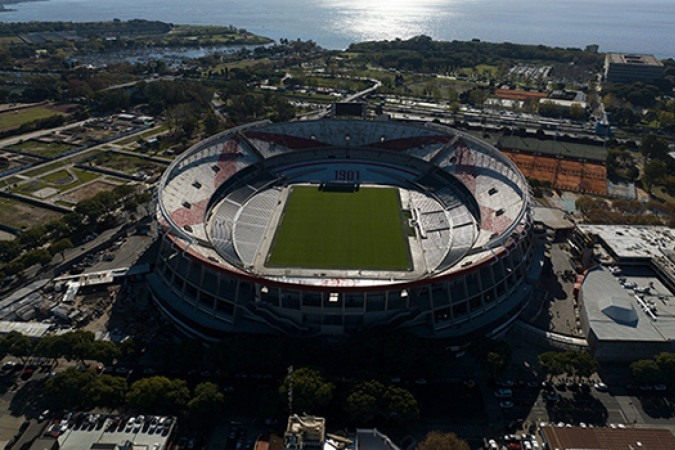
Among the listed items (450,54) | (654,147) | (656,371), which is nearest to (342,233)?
(656,371)

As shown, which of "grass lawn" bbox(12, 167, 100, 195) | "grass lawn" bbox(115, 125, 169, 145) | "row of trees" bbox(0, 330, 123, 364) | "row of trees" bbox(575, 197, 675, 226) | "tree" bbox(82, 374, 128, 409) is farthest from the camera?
"grass lawn" bbox(115, 125, 169, 145)

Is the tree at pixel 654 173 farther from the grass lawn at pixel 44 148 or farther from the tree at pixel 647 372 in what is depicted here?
the grass lawn at pixel 44 148

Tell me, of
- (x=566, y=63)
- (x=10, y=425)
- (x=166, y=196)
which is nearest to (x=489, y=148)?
(x=166, y=196)

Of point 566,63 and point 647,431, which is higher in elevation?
point 566,63

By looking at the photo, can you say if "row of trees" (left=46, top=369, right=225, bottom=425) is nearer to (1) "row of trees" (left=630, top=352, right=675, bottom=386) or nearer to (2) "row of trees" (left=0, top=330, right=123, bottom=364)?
(2) "row of trees" (left=0, top=330, right=123, bottom=364)

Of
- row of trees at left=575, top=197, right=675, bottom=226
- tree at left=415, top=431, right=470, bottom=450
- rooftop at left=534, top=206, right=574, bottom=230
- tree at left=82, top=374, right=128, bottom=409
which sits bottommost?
tree at left=82, top=374, right=128, bottom=409

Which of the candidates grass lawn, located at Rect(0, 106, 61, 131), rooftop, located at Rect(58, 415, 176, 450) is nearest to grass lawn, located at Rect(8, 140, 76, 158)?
grass lawn, located at Rect(0, 106, 61, 131)

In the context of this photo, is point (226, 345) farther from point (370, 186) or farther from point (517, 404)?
point (370, 186)
